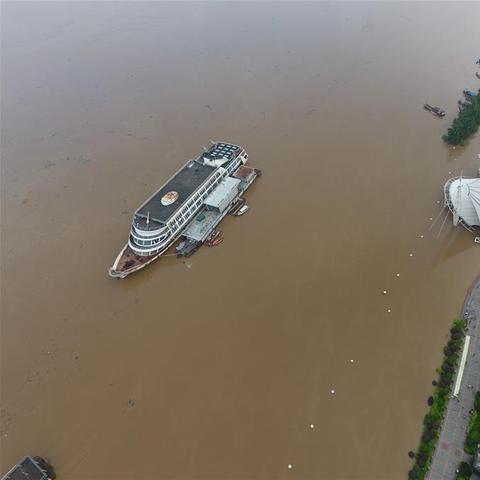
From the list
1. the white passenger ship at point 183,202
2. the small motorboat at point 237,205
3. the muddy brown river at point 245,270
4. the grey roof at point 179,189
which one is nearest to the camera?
the muddy brown river at point 245,270

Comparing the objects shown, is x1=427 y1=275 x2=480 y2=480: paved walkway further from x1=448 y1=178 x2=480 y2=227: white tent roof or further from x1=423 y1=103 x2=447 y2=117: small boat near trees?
x1=423 y1=103 x2=447 y2=117: small boat near trees

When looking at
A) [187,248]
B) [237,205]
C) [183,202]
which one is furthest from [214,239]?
[237,205]

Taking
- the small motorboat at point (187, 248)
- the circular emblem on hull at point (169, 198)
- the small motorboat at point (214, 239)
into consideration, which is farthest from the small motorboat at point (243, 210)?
the circular emblem on hull at point (169, 198)

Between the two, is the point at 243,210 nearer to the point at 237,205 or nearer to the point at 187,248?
the point at 237,205

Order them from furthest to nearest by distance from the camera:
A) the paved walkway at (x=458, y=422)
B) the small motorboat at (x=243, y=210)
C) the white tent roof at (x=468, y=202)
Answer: the small motorboat at (x=243, y=210) < the white tent roof at (x=468, y=202) < the paved walkway at (x=458, y=422)

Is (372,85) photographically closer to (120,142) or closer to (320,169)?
(320,169)

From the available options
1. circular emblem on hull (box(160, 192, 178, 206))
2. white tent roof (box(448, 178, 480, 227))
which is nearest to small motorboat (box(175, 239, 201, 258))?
circular emblem on hull (box(160, 192, 178, 206))

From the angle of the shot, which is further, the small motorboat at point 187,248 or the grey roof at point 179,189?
the grey roof at point 179,189

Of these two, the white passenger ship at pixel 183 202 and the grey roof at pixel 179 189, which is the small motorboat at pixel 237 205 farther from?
the grey roof at pixel 179 189
